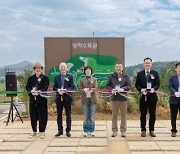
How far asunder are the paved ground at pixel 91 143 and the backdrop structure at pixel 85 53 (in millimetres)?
7523

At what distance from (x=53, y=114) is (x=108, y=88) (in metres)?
5.27

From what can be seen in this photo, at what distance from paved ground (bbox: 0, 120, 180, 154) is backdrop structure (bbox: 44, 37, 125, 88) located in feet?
24.7

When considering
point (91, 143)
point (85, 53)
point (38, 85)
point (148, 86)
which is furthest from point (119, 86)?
point (85, 53)

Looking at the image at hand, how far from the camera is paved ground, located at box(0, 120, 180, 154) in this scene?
649 cm

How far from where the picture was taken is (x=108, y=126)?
980cm

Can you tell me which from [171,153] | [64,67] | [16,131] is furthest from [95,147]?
[16,131]

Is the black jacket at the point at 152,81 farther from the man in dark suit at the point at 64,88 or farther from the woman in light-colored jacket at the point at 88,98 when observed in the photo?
the man in dark suit at the point at 64,88

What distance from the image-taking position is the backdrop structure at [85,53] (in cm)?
1628

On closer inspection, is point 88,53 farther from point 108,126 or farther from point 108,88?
point 108,88

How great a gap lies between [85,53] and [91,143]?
377 inches

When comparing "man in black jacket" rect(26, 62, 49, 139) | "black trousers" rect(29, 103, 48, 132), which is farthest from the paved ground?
"man in black jacket" rect(26, 62, 49, 139)

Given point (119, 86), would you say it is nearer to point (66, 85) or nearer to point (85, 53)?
point (66, 85)

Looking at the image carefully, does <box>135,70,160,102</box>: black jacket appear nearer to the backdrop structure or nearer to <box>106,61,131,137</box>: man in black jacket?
<box>106,61,131,137</box>: man in black jacket

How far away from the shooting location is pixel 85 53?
16375 mm
